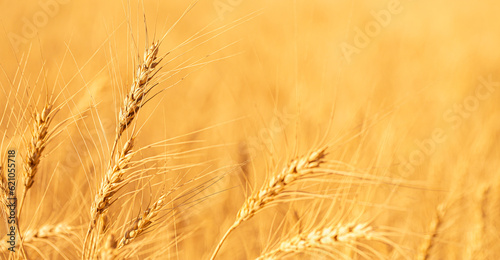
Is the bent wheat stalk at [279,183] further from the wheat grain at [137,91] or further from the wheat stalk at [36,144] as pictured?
the wheat stalk at [36,144]

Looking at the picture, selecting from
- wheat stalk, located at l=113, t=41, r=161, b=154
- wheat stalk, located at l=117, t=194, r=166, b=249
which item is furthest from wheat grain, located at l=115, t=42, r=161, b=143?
wheat stalk, located at l=117, t=194, r=166, b=249

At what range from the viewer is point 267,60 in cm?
489

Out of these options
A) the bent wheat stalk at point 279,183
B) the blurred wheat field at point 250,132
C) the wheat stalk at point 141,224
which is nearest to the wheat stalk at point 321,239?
the blurred wheat field at point 250,132

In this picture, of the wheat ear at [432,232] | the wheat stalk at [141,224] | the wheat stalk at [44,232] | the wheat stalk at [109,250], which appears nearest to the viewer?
the wheat stalk at [109,250]

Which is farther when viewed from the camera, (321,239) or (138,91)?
(321,239)

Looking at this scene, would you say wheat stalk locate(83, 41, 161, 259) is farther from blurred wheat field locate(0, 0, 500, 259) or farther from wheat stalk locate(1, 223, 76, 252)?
wheat stalk locate(1, 223, 76, 252)

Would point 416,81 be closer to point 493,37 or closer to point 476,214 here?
point 493,37

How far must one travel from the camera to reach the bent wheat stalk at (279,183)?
1.09 metres

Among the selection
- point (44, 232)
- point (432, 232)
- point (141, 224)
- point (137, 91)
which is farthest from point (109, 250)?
point (432, 232)

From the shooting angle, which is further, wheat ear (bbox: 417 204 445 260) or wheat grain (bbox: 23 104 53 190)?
wheat ear (bbox: 417 204 445 260)

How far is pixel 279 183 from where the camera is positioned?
1.12m

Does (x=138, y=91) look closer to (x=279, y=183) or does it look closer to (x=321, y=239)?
(x=279, y=183)

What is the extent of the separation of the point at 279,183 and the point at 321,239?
18cm

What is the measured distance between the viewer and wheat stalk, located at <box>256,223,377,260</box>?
1086 millimetres
